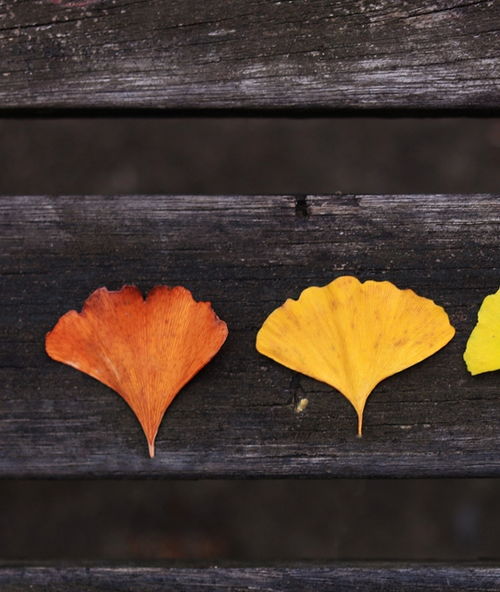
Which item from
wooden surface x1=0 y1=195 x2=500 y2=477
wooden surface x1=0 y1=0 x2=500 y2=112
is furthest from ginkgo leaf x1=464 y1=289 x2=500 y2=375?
wooden surface x1=0 y1=0 x2=500 y2=112

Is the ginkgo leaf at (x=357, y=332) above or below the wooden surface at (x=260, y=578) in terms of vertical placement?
above

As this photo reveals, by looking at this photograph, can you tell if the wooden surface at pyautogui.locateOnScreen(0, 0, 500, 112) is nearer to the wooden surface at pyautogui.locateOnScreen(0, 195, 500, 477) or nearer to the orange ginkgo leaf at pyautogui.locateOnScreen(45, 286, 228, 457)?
the wooden surface at pyautogui.locateOnScreen(0, 195, 500, 477)

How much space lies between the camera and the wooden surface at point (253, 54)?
A: 37.2 inches

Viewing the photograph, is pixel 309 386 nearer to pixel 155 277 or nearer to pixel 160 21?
pixel 155 277

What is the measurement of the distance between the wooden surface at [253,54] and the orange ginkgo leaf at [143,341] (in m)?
0.24

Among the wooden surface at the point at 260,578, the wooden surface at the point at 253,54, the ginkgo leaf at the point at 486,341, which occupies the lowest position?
the wooden surface at the point at 260,578

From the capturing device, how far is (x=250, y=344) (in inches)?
37.2

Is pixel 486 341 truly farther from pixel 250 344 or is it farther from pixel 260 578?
pixel 260 578

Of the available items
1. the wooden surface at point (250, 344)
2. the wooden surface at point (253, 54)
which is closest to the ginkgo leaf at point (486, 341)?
the wooden surface at point (250, 344)

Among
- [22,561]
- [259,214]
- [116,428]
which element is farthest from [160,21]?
[22,561]

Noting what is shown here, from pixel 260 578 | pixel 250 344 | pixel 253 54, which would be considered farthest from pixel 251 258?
pixel 260 578

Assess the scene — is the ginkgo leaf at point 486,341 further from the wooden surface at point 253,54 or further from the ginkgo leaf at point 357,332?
the wooden surface at point 253,54

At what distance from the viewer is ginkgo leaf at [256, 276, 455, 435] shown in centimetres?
92

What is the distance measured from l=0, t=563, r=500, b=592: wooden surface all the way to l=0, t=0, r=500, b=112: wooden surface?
0.55 m
